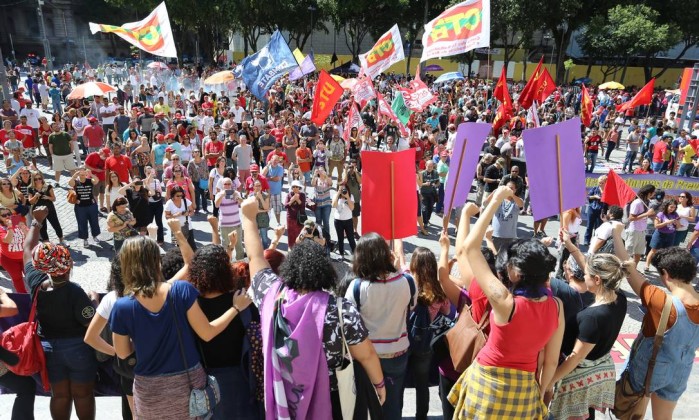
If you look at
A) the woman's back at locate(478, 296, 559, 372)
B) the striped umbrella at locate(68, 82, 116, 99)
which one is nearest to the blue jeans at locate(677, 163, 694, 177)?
the woman's back at locate(478, 296, 559, 372)

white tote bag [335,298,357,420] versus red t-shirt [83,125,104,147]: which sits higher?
red t-shirt [83,125,104,147]

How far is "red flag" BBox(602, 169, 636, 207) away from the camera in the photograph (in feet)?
24.0

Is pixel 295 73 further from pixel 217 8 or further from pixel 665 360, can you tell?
pixel 217 8

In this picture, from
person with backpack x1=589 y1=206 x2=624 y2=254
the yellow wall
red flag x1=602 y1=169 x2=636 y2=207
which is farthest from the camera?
the yellow wall

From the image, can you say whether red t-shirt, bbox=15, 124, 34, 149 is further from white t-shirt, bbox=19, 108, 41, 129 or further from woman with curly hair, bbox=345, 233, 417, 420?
woman with curly hair, bbox=345, 233, 417, 420

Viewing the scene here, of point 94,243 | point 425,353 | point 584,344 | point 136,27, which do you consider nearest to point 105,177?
point 94,243

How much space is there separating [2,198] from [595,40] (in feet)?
139

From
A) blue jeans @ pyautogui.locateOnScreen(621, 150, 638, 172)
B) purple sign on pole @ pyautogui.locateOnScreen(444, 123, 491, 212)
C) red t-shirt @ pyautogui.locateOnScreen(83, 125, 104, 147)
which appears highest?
purple sign on pole @ pyautogui.locateOnScreen(444, 123, 491, 212)

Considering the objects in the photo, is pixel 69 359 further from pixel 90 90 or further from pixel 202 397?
pixel 90 90

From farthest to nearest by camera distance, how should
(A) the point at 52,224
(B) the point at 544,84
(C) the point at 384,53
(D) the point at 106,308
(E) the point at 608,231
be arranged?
(B) the point at 544,84 → (C) the point at 384,53 → (A) the point at 52,224 → (E) the point at 608,231 → (D) the point at 106,308

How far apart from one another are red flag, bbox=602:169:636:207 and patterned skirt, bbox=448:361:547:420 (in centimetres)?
524

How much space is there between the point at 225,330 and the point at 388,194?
→ 2.04 m

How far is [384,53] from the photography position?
1302 centimetres

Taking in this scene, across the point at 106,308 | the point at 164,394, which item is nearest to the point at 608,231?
the point at 164,394
